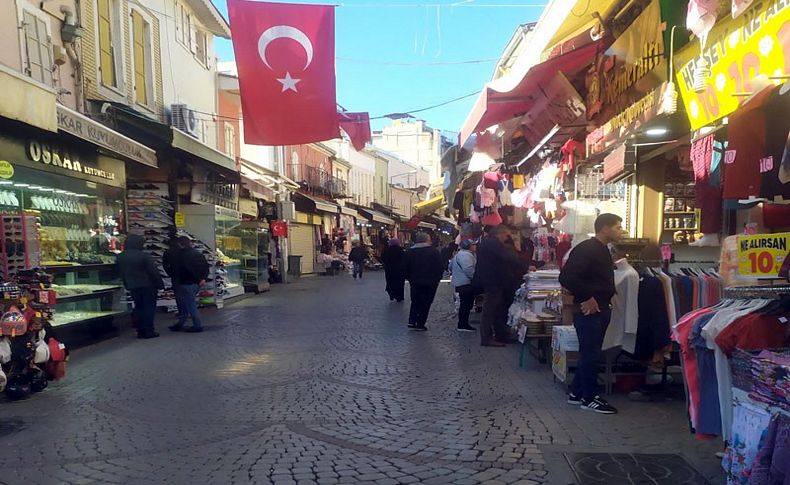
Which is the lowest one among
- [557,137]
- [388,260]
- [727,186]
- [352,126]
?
[388,260]

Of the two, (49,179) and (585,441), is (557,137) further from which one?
(49,179)

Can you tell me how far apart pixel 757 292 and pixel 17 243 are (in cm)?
736

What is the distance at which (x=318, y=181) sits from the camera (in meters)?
29.3

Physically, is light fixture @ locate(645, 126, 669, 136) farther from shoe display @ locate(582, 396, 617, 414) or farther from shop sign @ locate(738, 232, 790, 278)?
shoe display @ locate(582, 396, 617, 414)

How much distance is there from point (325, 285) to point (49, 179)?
462 inches

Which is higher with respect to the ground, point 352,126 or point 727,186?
point 352,126

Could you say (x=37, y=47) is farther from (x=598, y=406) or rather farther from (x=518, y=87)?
(x=598, y=406)

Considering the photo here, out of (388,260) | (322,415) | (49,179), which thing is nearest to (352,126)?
(388,260)

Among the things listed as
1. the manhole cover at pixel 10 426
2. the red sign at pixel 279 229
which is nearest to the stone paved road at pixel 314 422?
the manhole cover at pixel 10 426

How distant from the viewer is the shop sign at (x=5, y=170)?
6554mm

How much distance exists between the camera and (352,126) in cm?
1084

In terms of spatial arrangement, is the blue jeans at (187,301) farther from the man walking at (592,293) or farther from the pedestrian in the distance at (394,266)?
the man walking at (592,293)

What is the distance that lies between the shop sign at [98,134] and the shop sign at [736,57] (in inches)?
278

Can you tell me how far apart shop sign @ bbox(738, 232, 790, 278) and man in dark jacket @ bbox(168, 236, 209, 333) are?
7.93 meters
